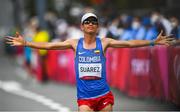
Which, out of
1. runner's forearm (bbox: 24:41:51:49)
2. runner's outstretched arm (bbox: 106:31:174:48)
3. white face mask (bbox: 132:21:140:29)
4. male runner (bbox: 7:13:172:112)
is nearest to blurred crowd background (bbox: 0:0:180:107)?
white face mask (bbox: 132:21:140:29)

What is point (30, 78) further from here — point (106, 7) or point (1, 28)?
point (1, 28)

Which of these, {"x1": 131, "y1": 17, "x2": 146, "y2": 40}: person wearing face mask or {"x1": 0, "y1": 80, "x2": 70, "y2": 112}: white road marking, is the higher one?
{"x1": 131, "y1": 17, "x2": 146, "y2": 40}: person wearing face mask

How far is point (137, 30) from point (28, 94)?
333 centimetres

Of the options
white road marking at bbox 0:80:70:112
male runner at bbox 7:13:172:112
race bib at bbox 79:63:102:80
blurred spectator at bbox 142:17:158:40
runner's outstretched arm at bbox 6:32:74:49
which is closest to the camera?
male runner at bbox 7:13:172:112

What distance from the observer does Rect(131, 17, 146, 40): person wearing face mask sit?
20.0m

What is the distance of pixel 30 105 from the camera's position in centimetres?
1795

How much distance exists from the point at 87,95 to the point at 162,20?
8338 mm

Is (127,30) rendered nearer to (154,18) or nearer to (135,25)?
(135,25)

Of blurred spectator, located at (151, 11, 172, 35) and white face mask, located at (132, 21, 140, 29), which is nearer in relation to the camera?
blurred spectator, located at (151, 11, 172, 35)

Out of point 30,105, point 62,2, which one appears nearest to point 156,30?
point 30,105

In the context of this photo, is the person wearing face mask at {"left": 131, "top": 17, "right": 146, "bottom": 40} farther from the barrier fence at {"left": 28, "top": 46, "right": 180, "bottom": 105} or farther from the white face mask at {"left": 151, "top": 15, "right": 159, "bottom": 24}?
the barrier fence at {"left": 28, "top": 46, "right": 180, "bottom": 105}

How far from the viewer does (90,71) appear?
10828 mm

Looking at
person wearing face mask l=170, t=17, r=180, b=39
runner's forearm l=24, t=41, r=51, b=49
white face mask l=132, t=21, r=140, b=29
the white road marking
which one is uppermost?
white face mask l=132, t=21, r=140, b=29

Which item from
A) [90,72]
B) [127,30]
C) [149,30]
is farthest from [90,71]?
[127,30]
